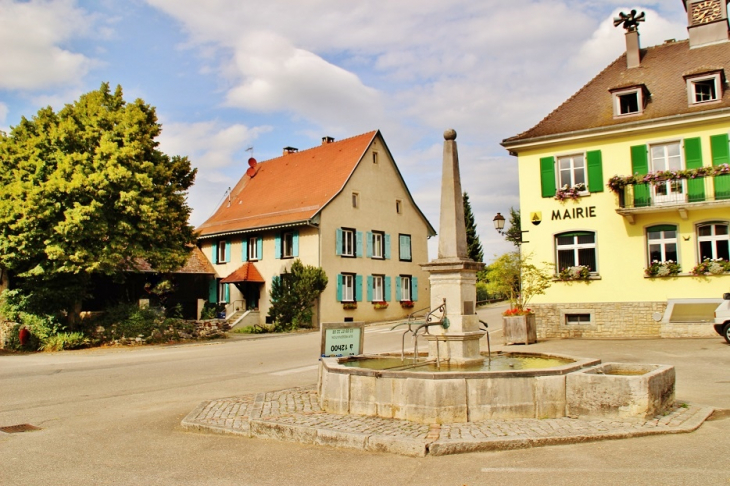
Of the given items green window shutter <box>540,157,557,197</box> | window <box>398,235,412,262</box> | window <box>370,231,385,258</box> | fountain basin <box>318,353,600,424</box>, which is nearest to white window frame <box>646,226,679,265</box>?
green window shutter <box>540,157,557,197</box>

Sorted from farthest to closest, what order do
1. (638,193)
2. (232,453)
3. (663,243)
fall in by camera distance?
(663,243) → (638,193) → (232,453)

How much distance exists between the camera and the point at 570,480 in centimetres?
556

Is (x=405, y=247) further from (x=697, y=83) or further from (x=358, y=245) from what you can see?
(x=697, y=83)

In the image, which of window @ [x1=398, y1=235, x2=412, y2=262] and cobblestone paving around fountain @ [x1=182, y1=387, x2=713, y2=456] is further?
window @ [x1=398, y1=235, x2=412, y2=262]

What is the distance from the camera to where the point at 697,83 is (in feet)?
71.7

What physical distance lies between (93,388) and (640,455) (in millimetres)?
10190

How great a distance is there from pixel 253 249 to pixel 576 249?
1951 centimetres

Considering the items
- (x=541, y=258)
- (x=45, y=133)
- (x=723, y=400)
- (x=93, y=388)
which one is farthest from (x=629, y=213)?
(x=45, y=133)

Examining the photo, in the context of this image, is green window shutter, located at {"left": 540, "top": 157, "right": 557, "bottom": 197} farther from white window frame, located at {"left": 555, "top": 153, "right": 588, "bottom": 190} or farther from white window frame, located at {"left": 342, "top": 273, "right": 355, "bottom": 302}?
white window frame, located at {"left": 342, "top": 273, "right": 355, "bottom": 302}

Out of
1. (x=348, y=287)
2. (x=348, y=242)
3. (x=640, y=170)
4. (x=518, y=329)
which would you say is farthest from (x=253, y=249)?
(x=640, y=170)

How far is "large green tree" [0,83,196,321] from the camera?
21000mm

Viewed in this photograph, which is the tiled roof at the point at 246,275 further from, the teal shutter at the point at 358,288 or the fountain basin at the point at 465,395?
the fountain basin at the point at 465,395

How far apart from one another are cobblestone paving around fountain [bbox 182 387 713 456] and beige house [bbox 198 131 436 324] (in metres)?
24.4

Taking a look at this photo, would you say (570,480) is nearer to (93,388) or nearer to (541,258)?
(93,388)
